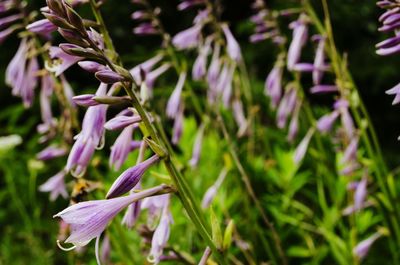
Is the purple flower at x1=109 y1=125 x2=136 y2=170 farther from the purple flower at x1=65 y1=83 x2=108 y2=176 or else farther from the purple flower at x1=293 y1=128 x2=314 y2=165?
the purple flower at x1=293 y1=128 x2=314 y2=165

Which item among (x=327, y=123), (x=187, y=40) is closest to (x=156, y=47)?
(x=187, y=40)

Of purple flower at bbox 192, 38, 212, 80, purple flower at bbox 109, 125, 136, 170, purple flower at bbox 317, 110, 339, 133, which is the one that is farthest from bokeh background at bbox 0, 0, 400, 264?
purple flower at bbox 109, 125, 136, 170

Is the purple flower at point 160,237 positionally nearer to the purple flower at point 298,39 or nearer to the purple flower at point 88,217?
the purple flower at point 88,217

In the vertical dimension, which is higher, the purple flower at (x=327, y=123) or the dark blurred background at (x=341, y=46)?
the purple flower at (x=327, y=123)

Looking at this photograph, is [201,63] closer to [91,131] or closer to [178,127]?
[178,127]

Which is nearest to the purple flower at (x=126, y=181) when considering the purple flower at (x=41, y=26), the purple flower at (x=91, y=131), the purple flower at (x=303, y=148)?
the purple flower at (x=91, y=131)

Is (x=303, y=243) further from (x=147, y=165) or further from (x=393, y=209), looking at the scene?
(x=147, y=165)
